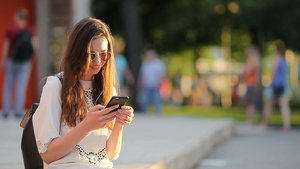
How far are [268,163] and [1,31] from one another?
365 inches

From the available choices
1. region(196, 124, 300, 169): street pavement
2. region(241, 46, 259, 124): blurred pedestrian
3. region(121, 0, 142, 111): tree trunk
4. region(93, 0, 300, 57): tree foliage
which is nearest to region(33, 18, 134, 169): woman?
region(196, 124, 300, 169): street pavement

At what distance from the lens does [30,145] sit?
400cm

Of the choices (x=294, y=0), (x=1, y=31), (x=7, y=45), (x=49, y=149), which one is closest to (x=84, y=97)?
(x=49, y=149)

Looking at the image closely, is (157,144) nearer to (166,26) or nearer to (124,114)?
(124,114)

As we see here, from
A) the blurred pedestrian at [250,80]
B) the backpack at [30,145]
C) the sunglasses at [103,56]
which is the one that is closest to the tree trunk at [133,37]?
the blurred pedestrian at [250,80]

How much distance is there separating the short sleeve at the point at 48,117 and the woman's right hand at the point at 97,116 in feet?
0.65

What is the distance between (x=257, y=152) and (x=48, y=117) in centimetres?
718

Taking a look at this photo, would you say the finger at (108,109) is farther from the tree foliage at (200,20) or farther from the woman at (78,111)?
the tree foliage at (200,20)

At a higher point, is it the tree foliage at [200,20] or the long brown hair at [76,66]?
the tree foliage at [200,20]

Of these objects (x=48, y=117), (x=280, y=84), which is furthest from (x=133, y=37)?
(x=48, y=117)

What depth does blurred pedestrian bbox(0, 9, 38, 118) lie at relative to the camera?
12273 mm

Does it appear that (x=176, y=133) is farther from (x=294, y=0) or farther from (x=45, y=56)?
(x=294, y=0)

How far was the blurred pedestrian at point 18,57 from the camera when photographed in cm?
1227

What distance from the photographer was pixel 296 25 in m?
21.2
